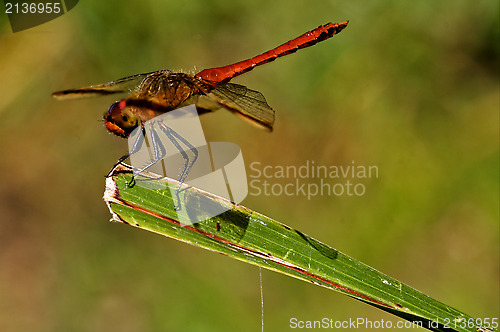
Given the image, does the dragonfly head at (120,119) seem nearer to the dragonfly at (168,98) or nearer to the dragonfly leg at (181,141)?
the dragonfly at (168,98)

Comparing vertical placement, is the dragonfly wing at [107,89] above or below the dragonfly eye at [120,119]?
above

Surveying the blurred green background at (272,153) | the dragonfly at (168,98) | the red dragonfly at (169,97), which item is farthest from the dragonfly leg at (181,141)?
the blurred green background at (272,153)

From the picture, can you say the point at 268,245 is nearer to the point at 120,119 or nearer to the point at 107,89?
the point at 120,119

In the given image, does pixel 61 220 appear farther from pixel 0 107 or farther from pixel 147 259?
pixel 0 107

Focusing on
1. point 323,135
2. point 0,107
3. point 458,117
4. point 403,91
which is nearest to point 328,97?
point 323,135

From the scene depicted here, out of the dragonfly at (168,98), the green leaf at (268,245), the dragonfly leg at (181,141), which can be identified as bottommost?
the green leaf at (268,245)

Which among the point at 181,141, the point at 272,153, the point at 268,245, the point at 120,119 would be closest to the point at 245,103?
the point at 181,141
